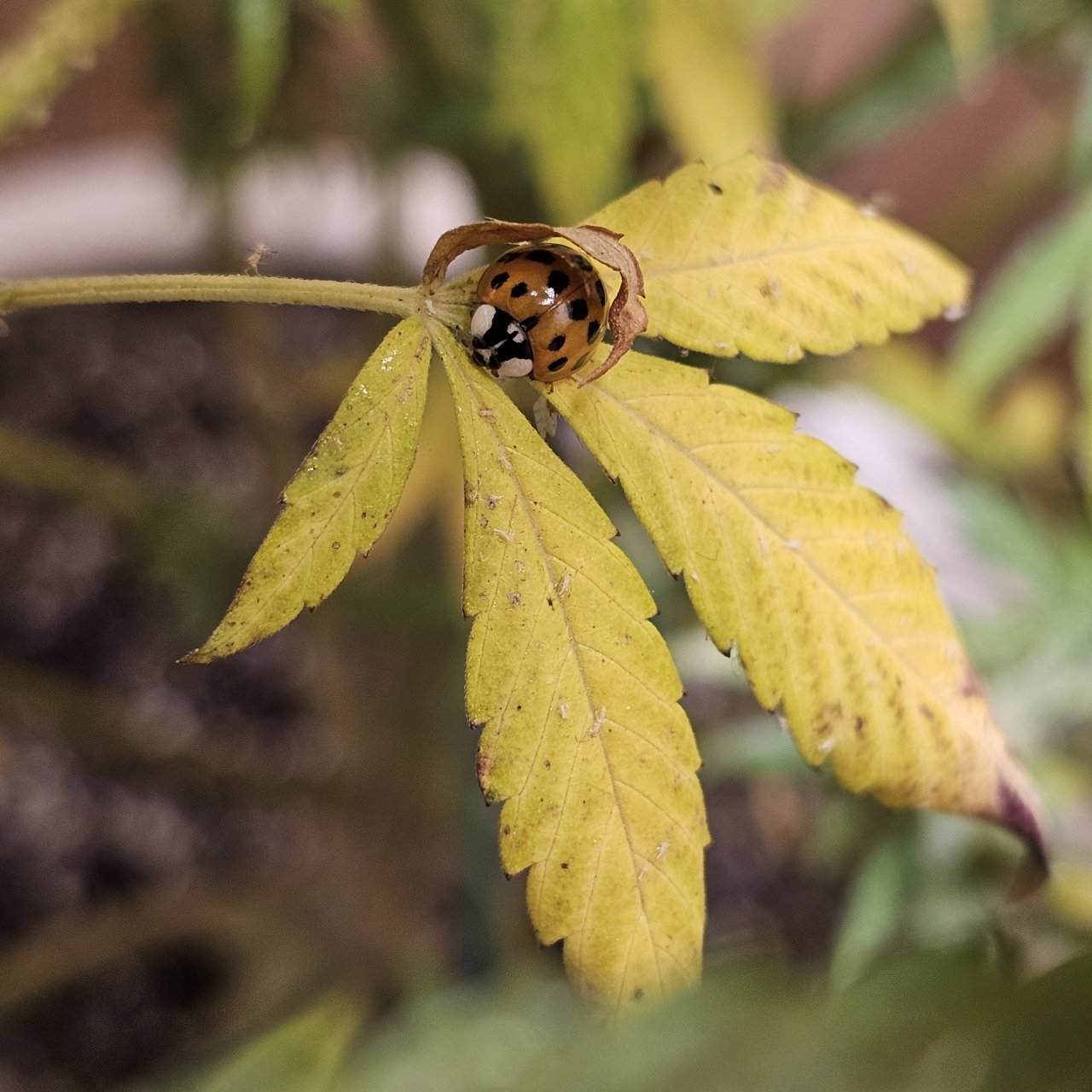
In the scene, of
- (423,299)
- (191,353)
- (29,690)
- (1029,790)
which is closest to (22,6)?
(191,353)

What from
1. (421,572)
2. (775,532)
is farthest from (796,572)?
(421,572)

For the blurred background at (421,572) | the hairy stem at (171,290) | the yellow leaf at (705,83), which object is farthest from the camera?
the yellow leaf at (705,83)

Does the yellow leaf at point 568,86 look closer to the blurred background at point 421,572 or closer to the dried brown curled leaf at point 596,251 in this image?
the blurred background at point 421,572

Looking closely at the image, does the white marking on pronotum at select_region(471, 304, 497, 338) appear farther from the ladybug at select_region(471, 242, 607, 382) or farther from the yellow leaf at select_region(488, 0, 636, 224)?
the yellow leaf at select_region(488, 0, 636, 224)

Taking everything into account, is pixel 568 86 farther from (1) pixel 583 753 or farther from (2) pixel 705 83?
(1) pixel 583 753

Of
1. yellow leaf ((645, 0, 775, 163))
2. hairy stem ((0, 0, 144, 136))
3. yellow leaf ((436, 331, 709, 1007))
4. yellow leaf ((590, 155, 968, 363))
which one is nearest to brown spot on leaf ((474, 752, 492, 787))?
yellow leaf ((436, 331, 709, 1007))

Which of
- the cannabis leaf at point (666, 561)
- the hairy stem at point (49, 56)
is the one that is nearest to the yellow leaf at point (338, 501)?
the cannabis leaf at point (666, 561)
